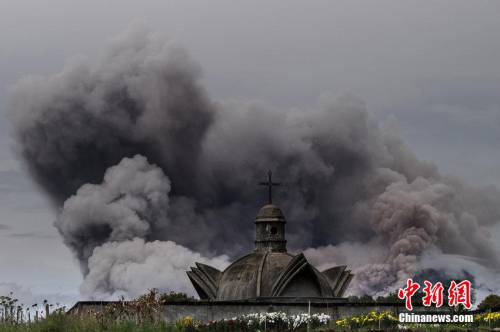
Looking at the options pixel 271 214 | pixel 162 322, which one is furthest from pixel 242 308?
pixel 271 214

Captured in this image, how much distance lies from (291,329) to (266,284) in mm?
25021

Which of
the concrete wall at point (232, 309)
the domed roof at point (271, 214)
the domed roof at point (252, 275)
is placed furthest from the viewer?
the domed roof at point (271, 214)

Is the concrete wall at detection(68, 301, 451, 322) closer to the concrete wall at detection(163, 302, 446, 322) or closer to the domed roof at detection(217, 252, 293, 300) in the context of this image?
the concrete wall at detection(163, 302, 446, 322)

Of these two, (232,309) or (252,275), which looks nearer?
(232,309)

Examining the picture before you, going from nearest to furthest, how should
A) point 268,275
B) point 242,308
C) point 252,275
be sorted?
point 242,308 < point 268,275 < point 252,275

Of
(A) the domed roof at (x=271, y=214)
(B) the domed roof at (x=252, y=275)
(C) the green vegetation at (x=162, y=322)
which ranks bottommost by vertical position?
(C) the green vegetation at (x=162, y=322)

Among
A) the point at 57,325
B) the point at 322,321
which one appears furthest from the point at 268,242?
the point at 57,325

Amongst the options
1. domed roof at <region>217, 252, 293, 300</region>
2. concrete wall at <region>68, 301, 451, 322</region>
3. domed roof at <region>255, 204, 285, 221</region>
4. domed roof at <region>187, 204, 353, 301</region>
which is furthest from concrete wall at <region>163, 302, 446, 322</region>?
domed roof at <region>255, 204, 285, 221</region>

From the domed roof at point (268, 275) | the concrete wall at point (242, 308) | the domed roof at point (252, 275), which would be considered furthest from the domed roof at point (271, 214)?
the concrete wall at point (242, 308)

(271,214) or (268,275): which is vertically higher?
(271,214)

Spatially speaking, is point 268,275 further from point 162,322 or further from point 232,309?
point 162,322

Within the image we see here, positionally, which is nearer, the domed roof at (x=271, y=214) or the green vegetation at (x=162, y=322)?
the green vegetation at (x=162, y=322)

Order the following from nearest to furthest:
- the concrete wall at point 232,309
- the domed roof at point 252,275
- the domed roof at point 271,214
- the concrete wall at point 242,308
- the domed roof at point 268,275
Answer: the concrete wall at point 242,308 → the concrete wall at point 232,309 → the domed roof at point 252,275 → the domed roof at point 268,275 → the domed roof at point 271,214

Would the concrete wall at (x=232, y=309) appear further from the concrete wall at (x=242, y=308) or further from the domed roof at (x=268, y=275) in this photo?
the domed roof at (x=268, y=275)
